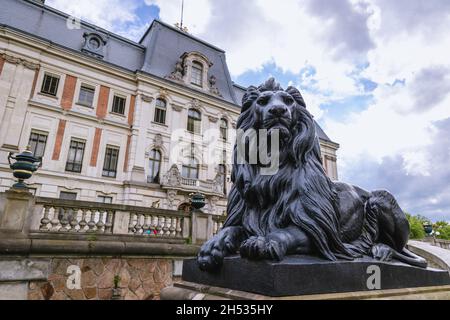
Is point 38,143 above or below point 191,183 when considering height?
above

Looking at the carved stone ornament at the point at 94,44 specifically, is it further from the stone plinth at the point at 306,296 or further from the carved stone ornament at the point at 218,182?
the stone plinth at the point at 306,296

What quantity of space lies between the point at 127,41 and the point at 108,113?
7559mm

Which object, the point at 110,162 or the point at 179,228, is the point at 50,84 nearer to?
the point at 110,162

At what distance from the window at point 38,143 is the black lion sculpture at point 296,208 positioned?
699 inches

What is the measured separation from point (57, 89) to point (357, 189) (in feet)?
65.5

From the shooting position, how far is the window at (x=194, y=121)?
21.9 m

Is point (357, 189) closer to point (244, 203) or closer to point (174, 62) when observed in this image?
point (244, 203)

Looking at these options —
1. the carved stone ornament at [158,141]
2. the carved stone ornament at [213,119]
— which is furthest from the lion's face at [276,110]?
the carved stone ornament at [213,119]

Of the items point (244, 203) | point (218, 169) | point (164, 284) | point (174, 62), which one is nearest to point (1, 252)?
point (164, 284)

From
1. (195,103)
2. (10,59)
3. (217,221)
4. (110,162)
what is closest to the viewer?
(217,221)

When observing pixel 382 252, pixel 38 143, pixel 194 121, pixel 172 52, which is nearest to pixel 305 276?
pixel 382 252

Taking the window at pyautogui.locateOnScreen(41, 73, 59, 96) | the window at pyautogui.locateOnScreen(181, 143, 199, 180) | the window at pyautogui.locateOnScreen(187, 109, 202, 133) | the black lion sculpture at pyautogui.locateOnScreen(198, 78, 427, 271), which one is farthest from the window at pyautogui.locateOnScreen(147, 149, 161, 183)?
the black lion sculpture at pyautogui.locateOnScreen(198, 78, 427, 271)

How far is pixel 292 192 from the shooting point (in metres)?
1.99

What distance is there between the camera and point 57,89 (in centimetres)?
1756
